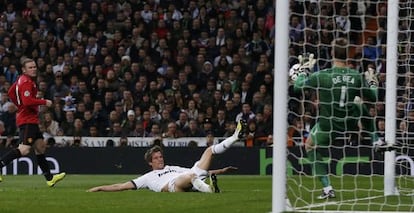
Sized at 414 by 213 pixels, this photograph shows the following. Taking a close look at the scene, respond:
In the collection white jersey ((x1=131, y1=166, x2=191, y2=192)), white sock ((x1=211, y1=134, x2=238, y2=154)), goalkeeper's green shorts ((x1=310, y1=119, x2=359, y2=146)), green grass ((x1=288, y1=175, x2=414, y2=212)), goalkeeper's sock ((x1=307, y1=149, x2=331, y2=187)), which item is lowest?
green grass ((x1=288, y1=175, x2=414, y2=212))

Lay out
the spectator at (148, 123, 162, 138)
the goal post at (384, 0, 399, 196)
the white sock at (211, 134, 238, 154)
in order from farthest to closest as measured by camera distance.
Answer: the spectator at (148, 123, 162, 138)
the white sock at (211, 134, 238, 154)
the goal post at (384, 0, 399, 196)

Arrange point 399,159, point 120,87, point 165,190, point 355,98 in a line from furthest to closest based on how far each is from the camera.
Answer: point 120,87 → point 399,159 → point 165,190 → point 355,98

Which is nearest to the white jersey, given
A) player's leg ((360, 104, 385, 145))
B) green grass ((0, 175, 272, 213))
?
green grass ((0, 175, 272, 213))

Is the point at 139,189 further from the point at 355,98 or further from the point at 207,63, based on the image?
the point at 207,63

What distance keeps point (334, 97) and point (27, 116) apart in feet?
17.4

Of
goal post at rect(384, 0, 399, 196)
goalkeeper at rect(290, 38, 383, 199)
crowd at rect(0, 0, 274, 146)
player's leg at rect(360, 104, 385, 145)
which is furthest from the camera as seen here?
crowd at rect(0, 0, 274, 146)

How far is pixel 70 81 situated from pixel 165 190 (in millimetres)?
11147

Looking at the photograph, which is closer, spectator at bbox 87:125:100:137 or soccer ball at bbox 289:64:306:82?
soccer ball at bbox 289:64:306:82

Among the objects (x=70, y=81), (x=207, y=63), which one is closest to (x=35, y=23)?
(x=70, y=81)

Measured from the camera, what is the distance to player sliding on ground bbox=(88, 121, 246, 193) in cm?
1380

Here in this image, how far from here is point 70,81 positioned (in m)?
24.9

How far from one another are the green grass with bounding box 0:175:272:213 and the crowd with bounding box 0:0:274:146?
22.8ft

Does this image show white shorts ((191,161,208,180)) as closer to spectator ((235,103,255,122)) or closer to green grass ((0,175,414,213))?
green grass ((0,175,414,213))

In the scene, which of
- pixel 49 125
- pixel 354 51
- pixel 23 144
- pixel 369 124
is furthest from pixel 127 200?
pixel 49 125
